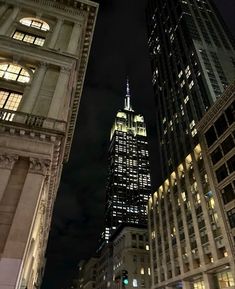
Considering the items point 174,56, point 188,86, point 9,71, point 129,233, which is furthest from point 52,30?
point 129,233

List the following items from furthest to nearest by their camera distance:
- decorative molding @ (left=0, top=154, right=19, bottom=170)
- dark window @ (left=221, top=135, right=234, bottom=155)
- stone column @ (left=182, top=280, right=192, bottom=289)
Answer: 1. stone column @ (left=182, top=280, right=192, bottom=289)
2. dark window @ (left=221, top=135, right=234, bottom=155)
3. decorative molding @ (left=0, top=154, right=19, bottom=170)

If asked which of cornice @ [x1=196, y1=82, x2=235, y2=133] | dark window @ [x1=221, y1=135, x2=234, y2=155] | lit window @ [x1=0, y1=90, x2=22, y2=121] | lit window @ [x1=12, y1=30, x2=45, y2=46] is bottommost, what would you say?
lit window @ [x1=0, y1=90, x2=22, y2=121]

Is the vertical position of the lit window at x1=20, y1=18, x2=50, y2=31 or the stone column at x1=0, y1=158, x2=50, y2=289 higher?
the lit window at x1=20, y1=18, x2=50, y2=31

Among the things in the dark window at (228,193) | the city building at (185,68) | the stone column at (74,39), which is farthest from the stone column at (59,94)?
the city building at (185,68)

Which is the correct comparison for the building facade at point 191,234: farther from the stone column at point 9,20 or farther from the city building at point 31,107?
the stone column at point 9,20

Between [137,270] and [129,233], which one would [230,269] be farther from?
[129,233]

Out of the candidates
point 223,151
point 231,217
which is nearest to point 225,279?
point 231,217

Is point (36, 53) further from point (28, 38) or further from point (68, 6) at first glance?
point (68, 6)

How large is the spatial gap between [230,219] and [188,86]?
51580 mm

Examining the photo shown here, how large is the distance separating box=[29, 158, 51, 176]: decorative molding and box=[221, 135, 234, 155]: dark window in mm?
40656

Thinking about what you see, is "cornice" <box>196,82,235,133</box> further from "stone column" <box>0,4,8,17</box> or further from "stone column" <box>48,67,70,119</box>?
"stone column" <box>0,4,8,17</box>

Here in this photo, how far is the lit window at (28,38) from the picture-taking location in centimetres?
2526

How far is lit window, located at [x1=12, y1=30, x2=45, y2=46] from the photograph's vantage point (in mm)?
25259

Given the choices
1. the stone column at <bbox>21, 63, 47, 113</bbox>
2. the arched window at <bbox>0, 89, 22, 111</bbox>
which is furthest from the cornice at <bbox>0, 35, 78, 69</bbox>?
the arched window at <bbox>0, 89, 22, 111</bbox>
